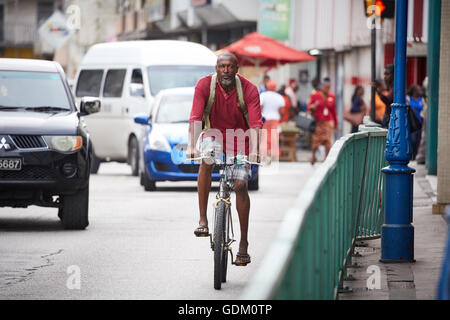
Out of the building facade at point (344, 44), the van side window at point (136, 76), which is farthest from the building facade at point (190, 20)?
the van side window at point (136, 76)

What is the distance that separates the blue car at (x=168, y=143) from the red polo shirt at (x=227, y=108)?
9540 millimetres

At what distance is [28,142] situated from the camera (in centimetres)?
1355

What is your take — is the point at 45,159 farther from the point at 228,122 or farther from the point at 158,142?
the point at 158,142

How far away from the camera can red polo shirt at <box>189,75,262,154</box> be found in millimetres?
9789

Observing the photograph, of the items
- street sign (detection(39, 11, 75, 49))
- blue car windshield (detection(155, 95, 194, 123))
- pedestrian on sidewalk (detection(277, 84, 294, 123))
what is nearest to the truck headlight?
blue car windshield (detection(155, 95, 194, 123))

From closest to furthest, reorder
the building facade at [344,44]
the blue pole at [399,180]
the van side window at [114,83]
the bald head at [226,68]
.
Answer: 1. the bald head at [226,68]
2. the blue pole at [399,180]
3. the van side window at [114,83]
4. the building facade at [344,44]

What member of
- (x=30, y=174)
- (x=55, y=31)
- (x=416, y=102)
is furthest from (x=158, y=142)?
(x=55, y=31)

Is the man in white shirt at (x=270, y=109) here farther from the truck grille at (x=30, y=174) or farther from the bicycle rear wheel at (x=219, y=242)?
the bicycle rear wheel at (x=219, y=242)

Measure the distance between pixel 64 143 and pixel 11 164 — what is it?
1.99ft

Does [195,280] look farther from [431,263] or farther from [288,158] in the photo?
[288,158]

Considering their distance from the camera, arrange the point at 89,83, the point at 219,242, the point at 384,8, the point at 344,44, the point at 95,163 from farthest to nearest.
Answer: the point at 344,44 < the point at 89,83 < the point at 95,163 < the point at 384,8 < the point at 219,242

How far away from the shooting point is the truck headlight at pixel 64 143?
536 inches

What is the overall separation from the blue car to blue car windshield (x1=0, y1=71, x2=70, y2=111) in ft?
16.2

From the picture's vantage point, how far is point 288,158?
103 ft
